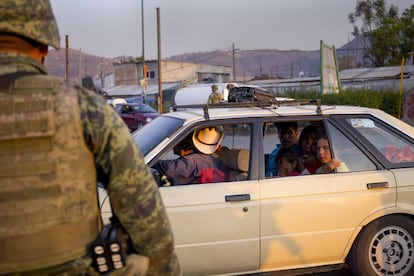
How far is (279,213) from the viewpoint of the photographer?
370 cm

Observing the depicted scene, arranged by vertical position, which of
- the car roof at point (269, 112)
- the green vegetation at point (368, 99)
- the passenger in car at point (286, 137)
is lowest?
the passenger in car at point (286, 137)

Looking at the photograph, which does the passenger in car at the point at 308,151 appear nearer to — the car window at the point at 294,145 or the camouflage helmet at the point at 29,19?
the car window at the point at 294,145

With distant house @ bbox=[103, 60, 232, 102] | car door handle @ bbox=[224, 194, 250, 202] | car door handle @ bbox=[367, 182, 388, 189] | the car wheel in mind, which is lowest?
the car wheel

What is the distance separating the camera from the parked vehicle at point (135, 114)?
23.1m

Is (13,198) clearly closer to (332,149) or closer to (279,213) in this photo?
(279,213)

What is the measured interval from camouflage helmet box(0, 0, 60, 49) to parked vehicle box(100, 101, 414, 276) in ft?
6.17

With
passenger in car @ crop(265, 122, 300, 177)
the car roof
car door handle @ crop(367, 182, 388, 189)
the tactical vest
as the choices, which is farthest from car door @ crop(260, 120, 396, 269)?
the tactical vest

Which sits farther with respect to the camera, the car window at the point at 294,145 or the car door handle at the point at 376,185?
the car window at the point at 294,145

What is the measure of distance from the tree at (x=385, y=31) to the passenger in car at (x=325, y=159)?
44.0 meters

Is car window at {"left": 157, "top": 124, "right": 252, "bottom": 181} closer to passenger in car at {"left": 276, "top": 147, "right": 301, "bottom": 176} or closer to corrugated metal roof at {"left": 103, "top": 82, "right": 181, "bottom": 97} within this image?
passenger in car at {"left": 276, "top": 147, "right": 301, "bottom": 176}

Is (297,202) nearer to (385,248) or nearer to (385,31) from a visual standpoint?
(385,248)

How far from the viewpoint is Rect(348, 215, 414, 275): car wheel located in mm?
3961

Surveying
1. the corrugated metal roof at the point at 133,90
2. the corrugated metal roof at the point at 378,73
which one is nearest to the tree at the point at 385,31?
the corrugated metal roof at the point at 378,73

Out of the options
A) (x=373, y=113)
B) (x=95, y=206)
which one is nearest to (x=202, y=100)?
(x=373, y=113)
